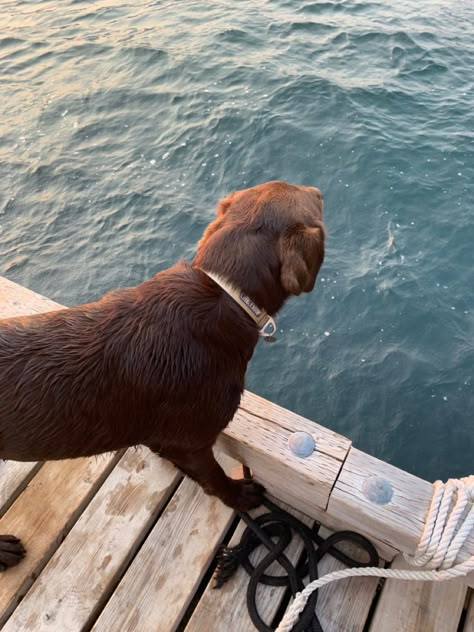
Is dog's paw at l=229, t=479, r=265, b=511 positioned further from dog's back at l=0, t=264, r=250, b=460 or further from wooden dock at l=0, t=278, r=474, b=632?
dog's back at l=0, t=264, r=250, b=460

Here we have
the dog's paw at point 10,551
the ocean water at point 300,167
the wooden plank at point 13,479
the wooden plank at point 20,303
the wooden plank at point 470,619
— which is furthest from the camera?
the ocean water at point 300,167

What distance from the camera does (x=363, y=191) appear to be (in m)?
5.34

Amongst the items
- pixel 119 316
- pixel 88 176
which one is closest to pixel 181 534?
pixel 119 316

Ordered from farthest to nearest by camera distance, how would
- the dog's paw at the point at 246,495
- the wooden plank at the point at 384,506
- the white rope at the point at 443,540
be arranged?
the dog's paw at the point at 246,495 < the wooden plank at the point at 384,506 < the white rope at the point at 443,540

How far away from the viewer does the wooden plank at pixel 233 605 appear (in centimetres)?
219

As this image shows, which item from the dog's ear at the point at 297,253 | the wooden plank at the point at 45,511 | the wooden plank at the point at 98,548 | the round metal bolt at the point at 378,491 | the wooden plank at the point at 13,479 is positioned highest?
the dog's ear at the point at 297,253

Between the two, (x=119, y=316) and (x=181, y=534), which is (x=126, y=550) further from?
(x=119, y=316)

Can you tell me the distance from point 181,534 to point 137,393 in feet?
3.05

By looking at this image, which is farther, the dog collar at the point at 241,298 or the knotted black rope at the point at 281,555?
→ the knotted black rope at the point at 281,555

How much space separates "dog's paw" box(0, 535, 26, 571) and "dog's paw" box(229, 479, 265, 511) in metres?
1.10

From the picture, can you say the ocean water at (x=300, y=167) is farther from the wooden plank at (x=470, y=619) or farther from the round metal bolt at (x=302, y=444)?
the round metal bolt at (x=302, y=444)

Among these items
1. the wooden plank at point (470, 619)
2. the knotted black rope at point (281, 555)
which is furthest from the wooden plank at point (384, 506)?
the wooden plank at point (470, 619)

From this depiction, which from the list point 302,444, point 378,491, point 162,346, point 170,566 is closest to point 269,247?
point 162,346

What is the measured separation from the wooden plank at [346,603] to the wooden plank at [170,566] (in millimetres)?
592
